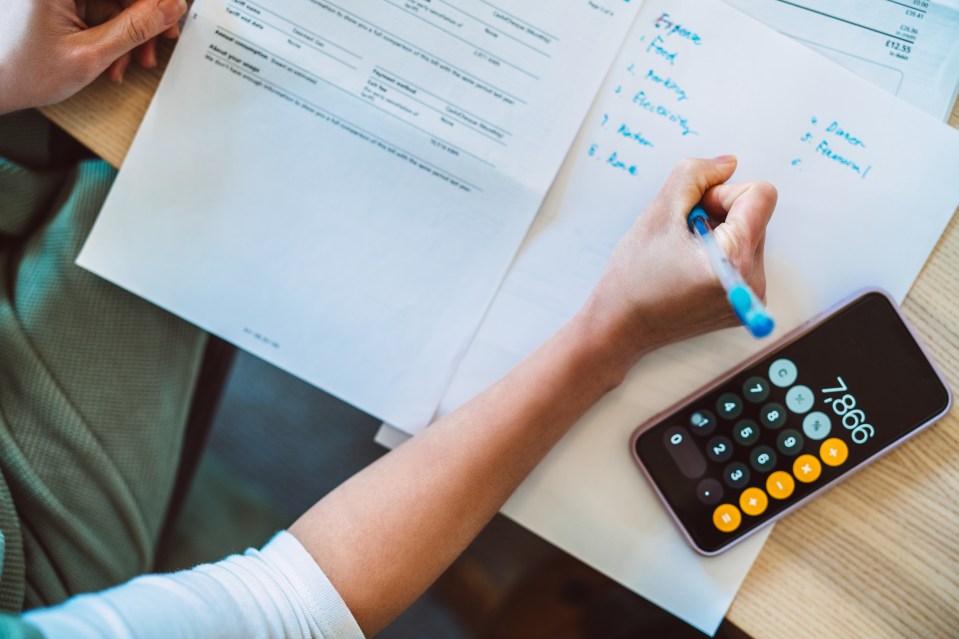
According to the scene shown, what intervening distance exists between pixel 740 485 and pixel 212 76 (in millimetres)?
482

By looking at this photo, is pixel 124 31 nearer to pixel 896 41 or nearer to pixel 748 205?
pixel 748 205

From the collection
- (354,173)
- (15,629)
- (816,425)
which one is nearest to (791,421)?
(816,425)

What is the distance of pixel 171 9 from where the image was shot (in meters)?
0.47

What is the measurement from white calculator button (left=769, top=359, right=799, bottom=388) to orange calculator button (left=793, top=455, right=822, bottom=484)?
2.0 inches

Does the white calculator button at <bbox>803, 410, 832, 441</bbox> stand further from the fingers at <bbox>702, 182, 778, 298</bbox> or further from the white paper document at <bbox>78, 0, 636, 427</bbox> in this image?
the white paper document at <bbox>78, 0, 636, 427</bbox>

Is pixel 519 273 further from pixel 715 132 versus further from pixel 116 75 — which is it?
pixel 116 75

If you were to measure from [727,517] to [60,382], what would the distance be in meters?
0.52

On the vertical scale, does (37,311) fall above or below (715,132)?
below

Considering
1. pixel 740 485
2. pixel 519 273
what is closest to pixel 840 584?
pixel 740 485

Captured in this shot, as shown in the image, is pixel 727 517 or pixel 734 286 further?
pixel 727 517

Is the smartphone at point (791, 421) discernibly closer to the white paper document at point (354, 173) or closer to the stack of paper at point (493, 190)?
the stack of paper at point (493, 190)

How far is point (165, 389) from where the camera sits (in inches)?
24.0

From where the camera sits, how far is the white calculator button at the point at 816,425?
0.46 meters

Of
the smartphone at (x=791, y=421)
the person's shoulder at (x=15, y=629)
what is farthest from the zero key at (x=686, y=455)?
the person's shoulder at (x=15, y=629)
